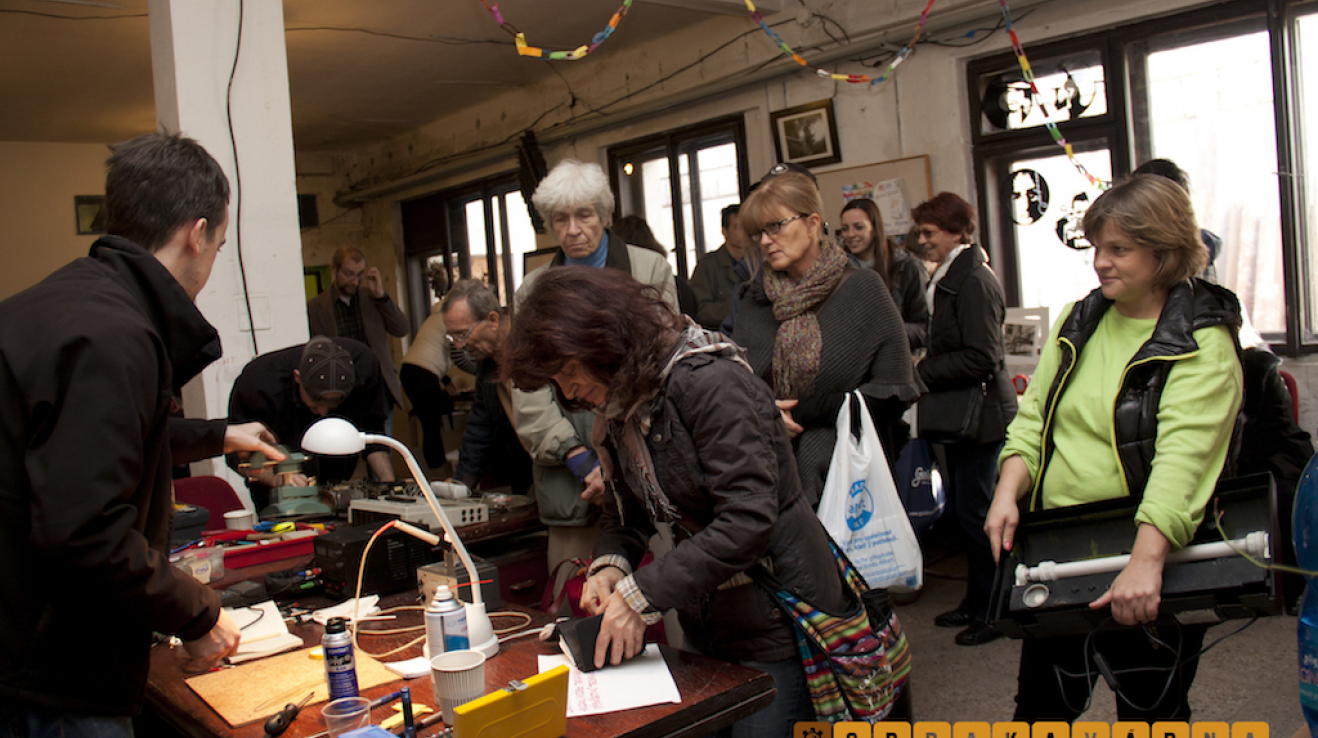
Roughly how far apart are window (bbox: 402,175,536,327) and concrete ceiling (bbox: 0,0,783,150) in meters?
0.89

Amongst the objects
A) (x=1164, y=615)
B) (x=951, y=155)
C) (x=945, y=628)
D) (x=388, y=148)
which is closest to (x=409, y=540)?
(x=1164, y=615)

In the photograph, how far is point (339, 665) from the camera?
154 centimetres

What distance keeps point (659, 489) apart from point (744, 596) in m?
0.24

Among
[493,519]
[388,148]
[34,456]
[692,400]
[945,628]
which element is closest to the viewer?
[34,456]

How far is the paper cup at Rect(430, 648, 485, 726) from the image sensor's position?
1.44 m

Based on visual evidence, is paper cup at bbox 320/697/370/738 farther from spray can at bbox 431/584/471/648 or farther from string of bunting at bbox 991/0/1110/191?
string of bunting at bbox 991/0/1110/191

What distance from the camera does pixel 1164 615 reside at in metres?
1.66

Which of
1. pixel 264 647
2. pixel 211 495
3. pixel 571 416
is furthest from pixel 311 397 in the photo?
pixel 264 647

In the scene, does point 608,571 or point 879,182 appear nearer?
point 608,571

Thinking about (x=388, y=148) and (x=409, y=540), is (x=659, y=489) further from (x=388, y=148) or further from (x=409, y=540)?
(x=388, y=148)

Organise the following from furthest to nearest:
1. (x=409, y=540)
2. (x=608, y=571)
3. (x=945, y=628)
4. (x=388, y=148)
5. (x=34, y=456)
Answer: (x=388, y=148), (x=945, y=628), (x=409, y=540), (x=608, y=571), (x=34, y=456)

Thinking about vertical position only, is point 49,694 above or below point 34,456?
below

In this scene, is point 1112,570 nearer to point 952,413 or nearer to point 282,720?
point 282,720

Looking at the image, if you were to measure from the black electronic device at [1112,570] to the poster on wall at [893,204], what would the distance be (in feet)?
12.1
